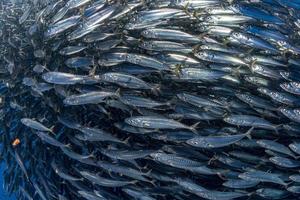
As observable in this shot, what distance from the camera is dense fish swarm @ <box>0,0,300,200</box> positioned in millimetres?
5934

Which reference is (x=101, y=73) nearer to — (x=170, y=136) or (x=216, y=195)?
(x=170, y=136)

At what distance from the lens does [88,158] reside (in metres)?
6.41

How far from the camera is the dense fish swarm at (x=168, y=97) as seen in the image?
593cm

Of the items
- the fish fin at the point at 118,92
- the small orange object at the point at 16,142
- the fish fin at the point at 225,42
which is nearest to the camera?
the fish fin at the point at 118,92

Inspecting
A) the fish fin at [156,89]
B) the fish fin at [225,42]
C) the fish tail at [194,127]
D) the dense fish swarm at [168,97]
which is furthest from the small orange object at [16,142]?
the fish fin at [225,42]

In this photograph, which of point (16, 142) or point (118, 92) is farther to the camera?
point (16, 142)

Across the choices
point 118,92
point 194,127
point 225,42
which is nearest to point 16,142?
point 118,92

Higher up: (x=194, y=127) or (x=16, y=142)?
(x=194, y=127)

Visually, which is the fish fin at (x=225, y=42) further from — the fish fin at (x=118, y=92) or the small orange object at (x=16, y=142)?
the small orange object at (x=16, y=142)

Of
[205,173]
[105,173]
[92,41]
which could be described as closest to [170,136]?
[205,173]

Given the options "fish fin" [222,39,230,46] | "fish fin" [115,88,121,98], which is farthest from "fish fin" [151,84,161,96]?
"fish fin" [222,39,230,46]

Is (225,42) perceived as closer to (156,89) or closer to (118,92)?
(156,89)

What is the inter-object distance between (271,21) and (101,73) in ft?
8.47

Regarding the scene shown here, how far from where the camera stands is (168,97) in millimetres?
6254
